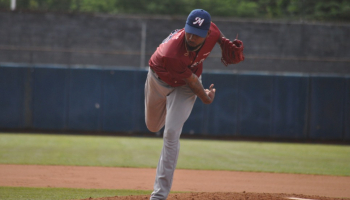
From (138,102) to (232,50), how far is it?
10.9 meters

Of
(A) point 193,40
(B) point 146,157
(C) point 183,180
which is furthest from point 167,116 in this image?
(B) point 146,157

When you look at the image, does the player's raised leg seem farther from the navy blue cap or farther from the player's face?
the navy blue cap

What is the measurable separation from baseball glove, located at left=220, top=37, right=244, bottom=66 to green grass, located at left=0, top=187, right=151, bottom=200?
2.22 metres

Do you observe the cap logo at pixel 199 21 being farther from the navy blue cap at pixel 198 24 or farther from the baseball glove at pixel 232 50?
the baseball glove at pixel 232 50

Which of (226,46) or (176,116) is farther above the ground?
(226,46)

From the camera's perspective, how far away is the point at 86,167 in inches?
328

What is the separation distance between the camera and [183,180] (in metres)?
7.18

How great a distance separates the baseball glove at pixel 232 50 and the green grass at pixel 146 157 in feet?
7.31

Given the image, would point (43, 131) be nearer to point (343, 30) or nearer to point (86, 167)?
point (86, 167)

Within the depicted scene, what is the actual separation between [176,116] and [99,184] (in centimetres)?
259

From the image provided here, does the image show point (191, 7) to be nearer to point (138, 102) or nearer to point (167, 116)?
point (138, 102)

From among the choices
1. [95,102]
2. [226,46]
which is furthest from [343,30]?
[226,46]

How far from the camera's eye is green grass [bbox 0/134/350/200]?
8.65 metres

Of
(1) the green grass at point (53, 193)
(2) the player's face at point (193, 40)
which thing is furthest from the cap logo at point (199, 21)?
(1) the green grass at point (53, 193)
